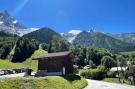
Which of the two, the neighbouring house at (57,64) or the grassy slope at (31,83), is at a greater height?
the neighbouring house at (57,64)

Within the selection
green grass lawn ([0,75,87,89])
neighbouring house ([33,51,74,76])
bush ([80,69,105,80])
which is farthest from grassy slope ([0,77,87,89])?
bush ([80,69,105,80])

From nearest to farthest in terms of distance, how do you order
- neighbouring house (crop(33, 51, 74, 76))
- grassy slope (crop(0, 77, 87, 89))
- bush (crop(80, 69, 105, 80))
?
1. grassy slope (crop(0, 77, 87, 89))
2. neighbouring house (crop(33, 51, 74, 76))
3. bush (crop(80, 69, 105, 80))

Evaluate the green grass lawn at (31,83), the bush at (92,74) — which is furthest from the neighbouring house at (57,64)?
the green grass lawn at (31,83)

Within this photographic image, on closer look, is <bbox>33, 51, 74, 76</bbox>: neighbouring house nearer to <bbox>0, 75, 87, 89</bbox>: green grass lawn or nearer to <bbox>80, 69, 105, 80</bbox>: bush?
<bbox>80, 69, 105, 80</bbox>: bush

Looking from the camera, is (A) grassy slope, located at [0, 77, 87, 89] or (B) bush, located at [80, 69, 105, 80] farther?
(B) bush, located at [80, 69, 105, 80]

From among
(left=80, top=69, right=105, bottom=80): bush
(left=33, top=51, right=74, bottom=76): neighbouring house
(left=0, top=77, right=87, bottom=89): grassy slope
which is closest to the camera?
(left=0, top=77, right=87, bottom=89): grassy slope

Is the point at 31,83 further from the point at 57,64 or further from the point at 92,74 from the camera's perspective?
the point at 92,74

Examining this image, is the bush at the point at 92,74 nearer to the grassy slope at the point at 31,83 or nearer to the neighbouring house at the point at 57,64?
the neighbouring house at the point at 57,64

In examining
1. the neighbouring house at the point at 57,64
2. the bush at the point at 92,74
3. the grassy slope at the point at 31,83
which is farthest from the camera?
the bush at the point at 92,74

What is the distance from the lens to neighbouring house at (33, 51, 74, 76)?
53.3 metres

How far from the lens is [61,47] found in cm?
12069

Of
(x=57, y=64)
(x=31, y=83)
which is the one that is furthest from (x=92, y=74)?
(x=31, y=83)

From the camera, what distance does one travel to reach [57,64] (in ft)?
178

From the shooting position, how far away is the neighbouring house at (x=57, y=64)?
5334cm
